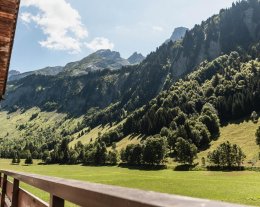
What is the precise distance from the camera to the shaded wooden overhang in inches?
300

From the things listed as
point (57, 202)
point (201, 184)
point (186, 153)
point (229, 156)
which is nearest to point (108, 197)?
point (57, 202)

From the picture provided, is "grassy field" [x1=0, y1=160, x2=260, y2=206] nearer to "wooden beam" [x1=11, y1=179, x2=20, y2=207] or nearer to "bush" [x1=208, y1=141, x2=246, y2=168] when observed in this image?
"bush" [x1=208, y1=141, x2=246, y2=168]

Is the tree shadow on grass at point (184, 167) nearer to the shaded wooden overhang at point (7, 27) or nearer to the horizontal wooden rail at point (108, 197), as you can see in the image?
the shaded wooden overhang at point (7, 27)

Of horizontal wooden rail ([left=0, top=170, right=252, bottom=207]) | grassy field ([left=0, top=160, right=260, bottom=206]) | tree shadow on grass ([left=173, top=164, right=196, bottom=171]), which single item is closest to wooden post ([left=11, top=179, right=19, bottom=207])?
horizontal wooden rail ([left=0, top=170, right=252, bottom=207])

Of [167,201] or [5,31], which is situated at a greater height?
[5,31]

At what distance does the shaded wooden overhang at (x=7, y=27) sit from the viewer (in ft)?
25.0

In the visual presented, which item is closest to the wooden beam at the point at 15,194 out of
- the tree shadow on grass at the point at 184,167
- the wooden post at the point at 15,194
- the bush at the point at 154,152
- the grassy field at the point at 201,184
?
the wooden post at the point at 15,194

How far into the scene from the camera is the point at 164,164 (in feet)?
507

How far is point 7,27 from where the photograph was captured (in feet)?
27.6

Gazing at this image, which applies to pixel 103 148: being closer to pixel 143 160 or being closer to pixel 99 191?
pixel 143 160

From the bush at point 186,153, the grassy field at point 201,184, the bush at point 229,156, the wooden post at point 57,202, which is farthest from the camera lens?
the bush at point 186,153

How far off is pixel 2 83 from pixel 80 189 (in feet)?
32.6

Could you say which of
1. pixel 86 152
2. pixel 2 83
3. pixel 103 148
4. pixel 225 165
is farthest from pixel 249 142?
pixel 2 83

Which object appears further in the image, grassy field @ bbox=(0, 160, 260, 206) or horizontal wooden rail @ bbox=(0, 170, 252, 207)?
grassy field @ bbox=(0, 160, 260, 206)
